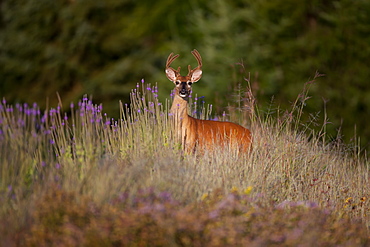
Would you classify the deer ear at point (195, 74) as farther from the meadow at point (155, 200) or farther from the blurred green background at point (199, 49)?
the blurred green background at point (199, 49)

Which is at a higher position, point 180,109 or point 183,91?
point 183,91

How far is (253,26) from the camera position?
11.6 m

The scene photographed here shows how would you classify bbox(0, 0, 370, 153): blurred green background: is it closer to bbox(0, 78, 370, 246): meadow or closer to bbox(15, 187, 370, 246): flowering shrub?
bbox(0, 78, 370, 246): meadow

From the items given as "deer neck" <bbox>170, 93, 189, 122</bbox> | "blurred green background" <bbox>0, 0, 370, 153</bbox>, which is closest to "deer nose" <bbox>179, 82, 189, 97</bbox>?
"deer neck" <bbox>170, 93, 189, 122</bbox>

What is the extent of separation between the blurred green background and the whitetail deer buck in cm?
216

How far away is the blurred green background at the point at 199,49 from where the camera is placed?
36.4 ft

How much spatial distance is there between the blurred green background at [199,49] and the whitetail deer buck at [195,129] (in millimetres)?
2156

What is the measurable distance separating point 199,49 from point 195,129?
156 inches

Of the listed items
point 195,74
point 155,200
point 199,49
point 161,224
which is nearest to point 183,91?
point 195,74

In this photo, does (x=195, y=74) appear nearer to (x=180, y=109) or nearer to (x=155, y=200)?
(x=180, y=109)

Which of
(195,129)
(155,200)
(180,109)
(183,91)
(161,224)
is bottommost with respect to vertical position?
(161,224)

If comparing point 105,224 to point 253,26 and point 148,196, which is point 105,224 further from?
point 253,26

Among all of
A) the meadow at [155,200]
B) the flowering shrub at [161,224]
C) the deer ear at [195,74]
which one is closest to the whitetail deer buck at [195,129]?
the deer ear at [195,74]

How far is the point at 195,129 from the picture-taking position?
7848 millimetres
